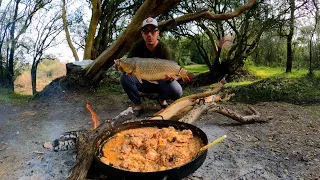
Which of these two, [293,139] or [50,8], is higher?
[50,8]

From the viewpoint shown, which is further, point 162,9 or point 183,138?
point 162,9

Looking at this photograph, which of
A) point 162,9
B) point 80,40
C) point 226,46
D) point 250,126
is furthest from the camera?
point 80,40

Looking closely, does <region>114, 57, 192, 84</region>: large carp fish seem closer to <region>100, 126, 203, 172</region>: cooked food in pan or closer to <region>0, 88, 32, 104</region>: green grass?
<region>100, 126, 203, 172</region>: cooked food in pan

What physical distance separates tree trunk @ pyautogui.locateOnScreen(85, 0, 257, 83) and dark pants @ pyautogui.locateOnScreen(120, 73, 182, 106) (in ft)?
7.35

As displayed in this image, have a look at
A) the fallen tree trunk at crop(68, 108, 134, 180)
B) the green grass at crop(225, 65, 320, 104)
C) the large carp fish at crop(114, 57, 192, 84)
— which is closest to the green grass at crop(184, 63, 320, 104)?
the green grass at crop(225, 65, 320, 104)

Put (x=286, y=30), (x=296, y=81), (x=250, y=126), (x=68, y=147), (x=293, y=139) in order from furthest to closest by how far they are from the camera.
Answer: (x=286, y=30)
(x=296, y=81)
(x=250, y=126)
(x=293, y=139)
(x=68, y=147)

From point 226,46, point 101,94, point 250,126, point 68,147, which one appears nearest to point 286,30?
point 226,46

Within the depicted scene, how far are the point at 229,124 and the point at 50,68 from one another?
31.6 ft

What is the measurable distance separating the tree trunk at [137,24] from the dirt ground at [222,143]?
5.84 ft

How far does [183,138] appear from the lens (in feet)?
7.89

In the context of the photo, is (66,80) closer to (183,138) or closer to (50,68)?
(50,68)

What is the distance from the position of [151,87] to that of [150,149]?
2.48 meters

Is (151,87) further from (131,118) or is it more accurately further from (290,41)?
(290,41)

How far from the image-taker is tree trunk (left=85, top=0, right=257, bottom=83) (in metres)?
6.16
